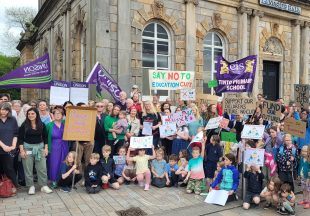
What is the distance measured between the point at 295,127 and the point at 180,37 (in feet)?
27.0

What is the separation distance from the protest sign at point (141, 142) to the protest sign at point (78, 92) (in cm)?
205

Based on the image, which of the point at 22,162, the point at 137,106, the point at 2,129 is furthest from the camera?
the point at 137,106

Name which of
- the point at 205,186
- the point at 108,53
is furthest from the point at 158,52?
the point at 205,186

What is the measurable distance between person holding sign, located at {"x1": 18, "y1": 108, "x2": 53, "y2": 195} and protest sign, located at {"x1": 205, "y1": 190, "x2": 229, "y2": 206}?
10.8ft

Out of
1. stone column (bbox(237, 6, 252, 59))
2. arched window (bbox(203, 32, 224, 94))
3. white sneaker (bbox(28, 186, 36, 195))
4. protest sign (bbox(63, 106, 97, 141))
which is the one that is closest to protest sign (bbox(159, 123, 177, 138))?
protest sign (bbox(63, 106, 97, 141))

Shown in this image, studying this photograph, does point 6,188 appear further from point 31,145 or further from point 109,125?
point 109,125

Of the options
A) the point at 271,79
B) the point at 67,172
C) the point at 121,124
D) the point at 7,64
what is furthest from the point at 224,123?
the point at 7,64

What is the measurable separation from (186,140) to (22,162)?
3970 mm

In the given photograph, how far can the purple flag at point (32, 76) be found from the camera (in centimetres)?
952

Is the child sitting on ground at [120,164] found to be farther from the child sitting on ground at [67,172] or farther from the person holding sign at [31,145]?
the person holding sign at [31,145]

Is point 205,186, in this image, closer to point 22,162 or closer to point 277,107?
point 277,107

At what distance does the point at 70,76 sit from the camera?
1705 cm

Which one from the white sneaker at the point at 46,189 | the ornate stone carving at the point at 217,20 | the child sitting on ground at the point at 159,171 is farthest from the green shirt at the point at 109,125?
the ornate stone carving at the point at 217,20

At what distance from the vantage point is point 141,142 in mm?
8625
